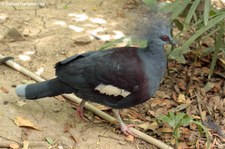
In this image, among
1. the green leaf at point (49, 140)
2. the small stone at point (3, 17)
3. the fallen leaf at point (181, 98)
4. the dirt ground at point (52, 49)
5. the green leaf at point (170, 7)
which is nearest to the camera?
the green leaf at point (49, 140)

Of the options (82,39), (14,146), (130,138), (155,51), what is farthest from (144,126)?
(82,39)

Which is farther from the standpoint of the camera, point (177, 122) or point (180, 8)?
point (180, 8)

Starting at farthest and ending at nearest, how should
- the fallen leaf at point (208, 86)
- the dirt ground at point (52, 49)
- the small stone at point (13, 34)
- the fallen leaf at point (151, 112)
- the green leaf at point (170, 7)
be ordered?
the small stone at point (13, 34), the fallen leaf at point (208, 86), the fallen leaf at point (151, 112), the green leaf at point (170, 7), the dirt ground at point (52, 49)

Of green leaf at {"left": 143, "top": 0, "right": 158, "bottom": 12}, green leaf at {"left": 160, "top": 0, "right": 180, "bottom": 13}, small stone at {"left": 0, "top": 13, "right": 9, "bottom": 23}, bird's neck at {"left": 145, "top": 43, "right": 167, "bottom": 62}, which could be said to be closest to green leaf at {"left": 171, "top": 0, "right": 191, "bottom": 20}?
green leaf at {"left": 160, "top": 0, "right": 180, "bottom": 13}

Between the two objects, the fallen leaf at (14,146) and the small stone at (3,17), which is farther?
the small stone at (3,17)

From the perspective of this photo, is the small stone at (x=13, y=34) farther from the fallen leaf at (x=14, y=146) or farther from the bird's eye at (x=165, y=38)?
the bird's eye at (x=165, y=38)

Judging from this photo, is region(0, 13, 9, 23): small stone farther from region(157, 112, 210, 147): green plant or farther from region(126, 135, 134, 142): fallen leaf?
region(157, 112, 210, 147): green plant

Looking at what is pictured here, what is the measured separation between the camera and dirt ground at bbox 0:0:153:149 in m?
3.53

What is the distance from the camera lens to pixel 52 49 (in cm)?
464

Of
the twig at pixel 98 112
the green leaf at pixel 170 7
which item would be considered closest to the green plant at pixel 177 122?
the twig at pixel 98 112

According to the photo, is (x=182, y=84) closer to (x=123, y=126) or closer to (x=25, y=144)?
(x=123, y=126)

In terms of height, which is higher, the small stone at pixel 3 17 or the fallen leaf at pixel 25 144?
the small stone at pixel 3 17

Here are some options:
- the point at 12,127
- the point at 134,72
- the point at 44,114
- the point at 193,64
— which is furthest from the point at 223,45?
the point at 12,127

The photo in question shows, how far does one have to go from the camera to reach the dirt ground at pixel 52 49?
3.53m
